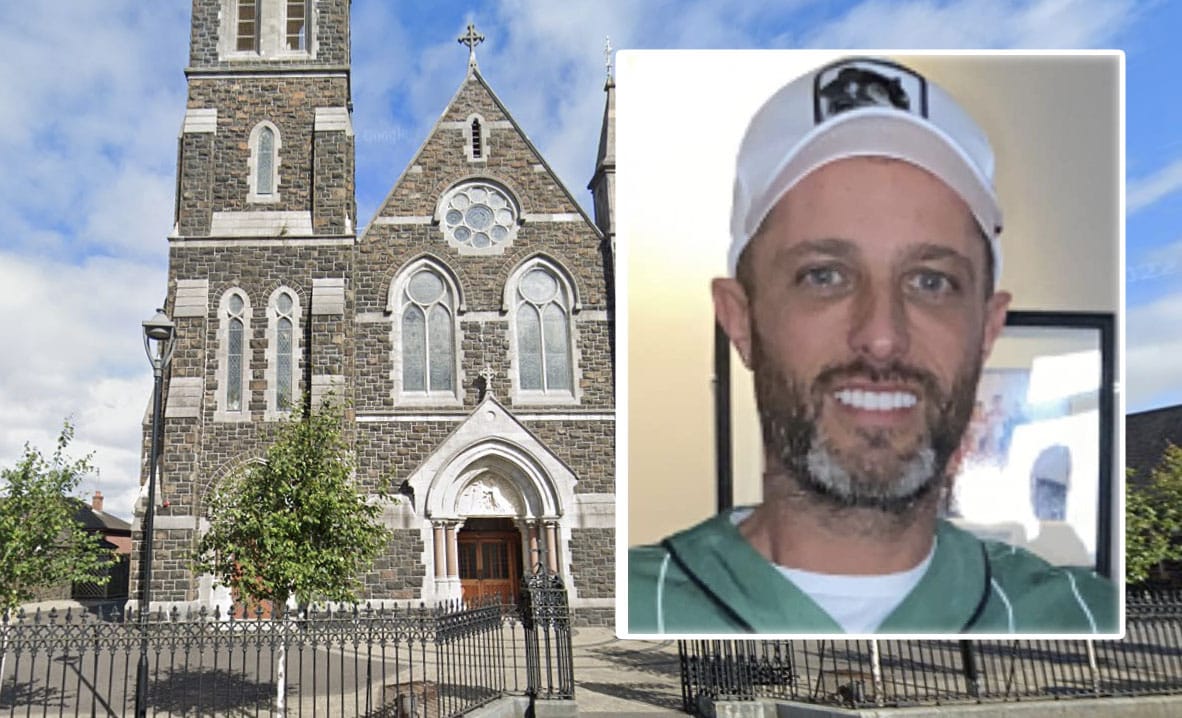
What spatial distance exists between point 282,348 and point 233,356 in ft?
3.51

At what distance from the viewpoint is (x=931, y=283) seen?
280 centimetres

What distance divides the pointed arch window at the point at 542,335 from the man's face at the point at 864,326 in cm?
1604

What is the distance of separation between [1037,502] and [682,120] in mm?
1818

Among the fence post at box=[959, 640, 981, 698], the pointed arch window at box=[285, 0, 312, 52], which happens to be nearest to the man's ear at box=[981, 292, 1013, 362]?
the fence post at box=[959, 640, 981, 698]

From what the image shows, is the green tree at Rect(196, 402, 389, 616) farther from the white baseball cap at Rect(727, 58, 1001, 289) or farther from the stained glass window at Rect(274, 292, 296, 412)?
the white baseball cap at Rect(727, 58, 1001, 289)

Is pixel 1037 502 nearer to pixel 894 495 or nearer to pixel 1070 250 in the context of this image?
pixel 894 495

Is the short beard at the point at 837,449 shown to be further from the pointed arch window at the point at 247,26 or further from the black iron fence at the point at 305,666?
the pointed arch window at the point at 247,26

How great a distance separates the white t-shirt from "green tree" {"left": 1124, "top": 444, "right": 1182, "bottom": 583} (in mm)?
9193

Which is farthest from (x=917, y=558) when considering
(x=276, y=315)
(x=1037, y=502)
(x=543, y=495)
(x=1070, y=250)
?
(x=276, y=315)

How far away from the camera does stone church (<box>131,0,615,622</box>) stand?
17500 mm

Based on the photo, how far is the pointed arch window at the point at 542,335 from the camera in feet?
62.0

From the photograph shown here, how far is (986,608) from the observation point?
9.30ft

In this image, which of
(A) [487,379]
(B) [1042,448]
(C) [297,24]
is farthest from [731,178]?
(C) [297,24]

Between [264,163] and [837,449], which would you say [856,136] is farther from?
[264,163]
